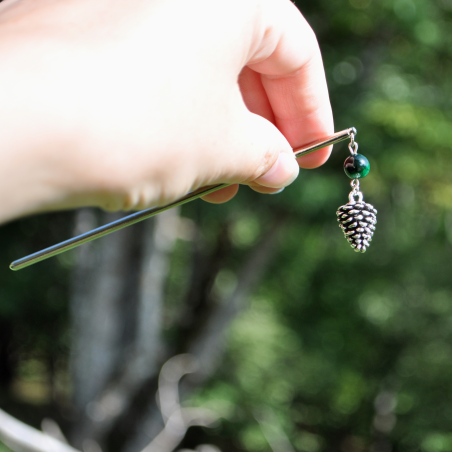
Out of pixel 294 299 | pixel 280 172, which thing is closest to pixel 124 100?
pixel 280 172

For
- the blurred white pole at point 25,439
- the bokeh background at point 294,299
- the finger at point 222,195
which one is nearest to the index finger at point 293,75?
Result: the finger at point 222,195

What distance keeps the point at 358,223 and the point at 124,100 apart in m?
0.68

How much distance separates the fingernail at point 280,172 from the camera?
107 cm

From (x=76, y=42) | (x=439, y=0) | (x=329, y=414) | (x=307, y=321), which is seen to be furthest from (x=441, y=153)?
(x=329, y=414)

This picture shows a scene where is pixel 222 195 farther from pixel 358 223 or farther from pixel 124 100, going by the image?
pixel 124 100

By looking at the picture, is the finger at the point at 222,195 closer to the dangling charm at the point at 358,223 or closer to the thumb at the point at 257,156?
the thumb at the point at 257,156

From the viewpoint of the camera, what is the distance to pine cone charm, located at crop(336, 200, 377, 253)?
111 cm

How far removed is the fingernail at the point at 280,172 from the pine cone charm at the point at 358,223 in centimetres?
19

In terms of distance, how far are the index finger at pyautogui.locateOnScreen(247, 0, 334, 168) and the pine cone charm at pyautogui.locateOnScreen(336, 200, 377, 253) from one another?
0.85ft

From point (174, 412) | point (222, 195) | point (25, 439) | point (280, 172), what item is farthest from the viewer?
point (174, 412)

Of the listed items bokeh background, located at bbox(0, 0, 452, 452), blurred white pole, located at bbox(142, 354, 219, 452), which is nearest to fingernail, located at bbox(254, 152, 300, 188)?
bokeh background, located at bbox(0, 0, 452, 452)

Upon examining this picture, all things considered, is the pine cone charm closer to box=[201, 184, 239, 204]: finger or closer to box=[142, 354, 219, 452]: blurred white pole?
box=[201, 184, 239, 204]: finger

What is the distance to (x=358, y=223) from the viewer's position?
1.12 m

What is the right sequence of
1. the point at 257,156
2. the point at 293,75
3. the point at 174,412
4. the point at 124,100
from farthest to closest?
the point at 174,412, the point at 293,75, the point at 257,156, the point at 124,100
